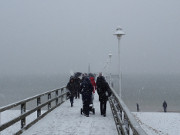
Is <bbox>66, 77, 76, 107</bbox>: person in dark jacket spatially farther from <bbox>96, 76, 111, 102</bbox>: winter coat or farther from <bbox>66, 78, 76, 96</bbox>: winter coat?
<bbox>96, 76, 111, 102</bbox>: winter coat

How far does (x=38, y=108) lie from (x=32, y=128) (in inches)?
66.7

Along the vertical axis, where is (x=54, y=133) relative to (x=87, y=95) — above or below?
below

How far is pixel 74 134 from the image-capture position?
8.35 meters

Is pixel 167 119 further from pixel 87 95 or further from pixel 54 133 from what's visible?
pixel 54 133

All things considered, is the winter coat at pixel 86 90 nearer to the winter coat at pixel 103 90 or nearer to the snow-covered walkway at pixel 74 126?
the winter coat at pixel 103 90

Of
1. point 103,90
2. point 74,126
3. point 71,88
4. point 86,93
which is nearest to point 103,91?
point 103,90

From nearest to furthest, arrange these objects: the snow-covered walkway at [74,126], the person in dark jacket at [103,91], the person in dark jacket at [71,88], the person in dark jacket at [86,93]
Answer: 1. the snow-covered walkway at [74,126]
2. the person in dark jacket at [103,91]
3. the person in dark jacket at [86,93]
4. the person in dark jacket at [71,88]

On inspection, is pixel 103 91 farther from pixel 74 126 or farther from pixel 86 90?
pixel 74 126

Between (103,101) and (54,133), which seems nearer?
(54,133)

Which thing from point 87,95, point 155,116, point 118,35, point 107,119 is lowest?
point 155,116

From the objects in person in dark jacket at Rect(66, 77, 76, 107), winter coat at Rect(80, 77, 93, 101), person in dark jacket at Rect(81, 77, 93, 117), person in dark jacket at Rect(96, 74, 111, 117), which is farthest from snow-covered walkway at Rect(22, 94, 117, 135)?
person in dark jacket at Rect(66, 77, 76, 107)

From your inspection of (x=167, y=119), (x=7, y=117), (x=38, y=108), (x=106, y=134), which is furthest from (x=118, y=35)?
(x=167, y=119)

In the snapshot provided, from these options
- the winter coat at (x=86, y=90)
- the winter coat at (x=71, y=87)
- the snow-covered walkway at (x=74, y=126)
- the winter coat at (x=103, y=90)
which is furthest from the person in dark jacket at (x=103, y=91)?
the winter coat at (x=71, y=87)

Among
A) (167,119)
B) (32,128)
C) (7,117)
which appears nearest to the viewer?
(32,128)
